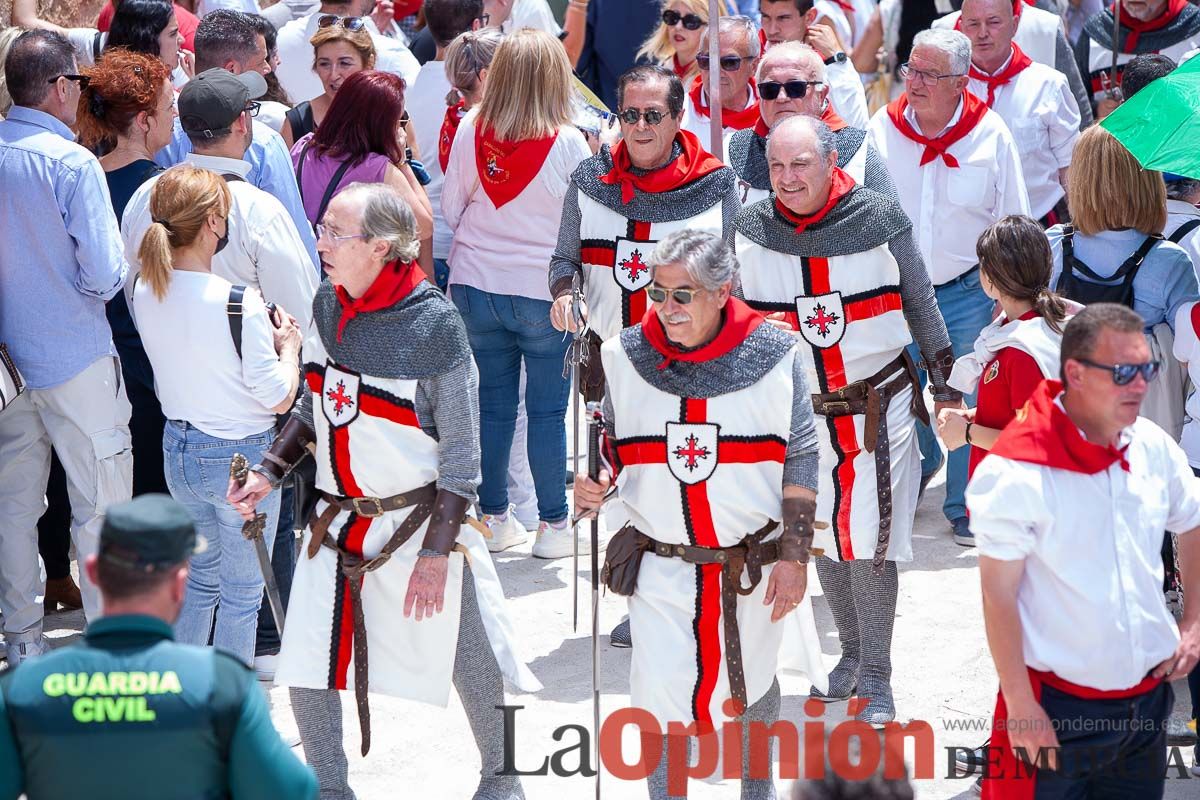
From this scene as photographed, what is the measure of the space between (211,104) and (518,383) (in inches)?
79.0

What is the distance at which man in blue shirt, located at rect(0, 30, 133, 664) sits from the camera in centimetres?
528

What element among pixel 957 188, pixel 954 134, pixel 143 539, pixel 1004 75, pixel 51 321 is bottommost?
pixel 143 539

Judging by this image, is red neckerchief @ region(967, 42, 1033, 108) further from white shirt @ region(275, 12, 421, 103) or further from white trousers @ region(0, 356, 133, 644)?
white trousers @ region(0, 356, 133, 644)

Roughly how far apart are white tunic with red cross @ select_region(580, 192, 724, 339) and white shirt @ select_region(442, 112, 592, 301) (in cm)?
75

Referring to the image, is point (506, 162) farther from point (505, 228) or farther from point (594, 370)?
point (594, 370)

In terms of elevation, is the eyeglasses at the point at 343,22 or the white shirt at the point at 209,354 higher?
the eyeglasses at the point at 343,22

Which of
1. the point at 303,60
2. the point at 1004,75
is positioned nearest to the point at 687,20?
the point at 1004,75

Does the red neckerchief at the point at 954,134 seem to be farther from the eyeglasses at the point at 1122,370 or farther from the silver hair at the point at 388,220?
the eyeglasses at the point at 1122,370

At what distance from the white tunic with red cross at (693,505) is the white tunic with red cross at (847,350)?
2.98 ft

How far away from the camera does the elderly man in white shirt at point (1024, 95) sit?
7.24 m

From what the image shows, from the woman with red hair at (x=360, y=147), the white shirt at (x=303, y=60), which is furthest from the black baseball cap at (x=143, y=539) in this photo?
the white shirt at (x=303, y=60)

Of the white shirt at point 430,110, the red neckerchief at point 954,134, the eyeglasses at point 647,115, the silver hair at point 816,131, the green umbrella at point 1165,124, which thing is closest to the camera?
the green umbrella at point 1165,124

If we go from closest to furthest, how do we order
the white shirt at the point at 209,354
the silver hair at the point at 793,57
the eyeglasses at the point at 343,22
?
the white shirt at the point at 209,354 → the silver hair at the point at 793,57 → the eyeglasses at the point at 343,22

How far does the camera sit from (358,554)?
14.5ft
